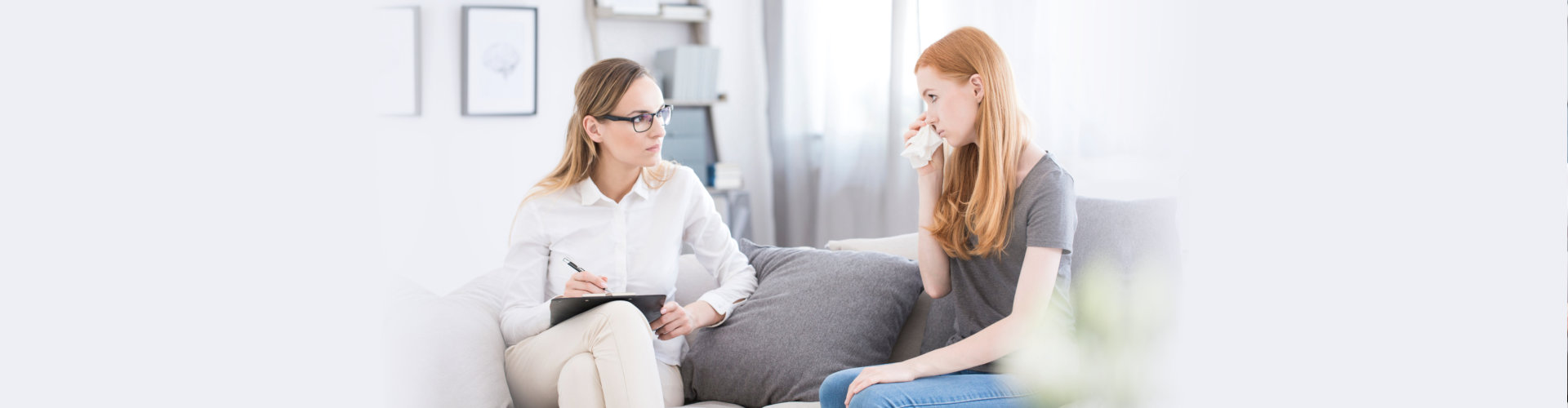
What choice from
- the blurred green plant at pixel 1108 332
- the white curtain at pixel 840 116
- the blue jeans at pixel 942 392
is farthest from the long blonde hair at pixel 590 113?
the white curtain at pixel 840 116

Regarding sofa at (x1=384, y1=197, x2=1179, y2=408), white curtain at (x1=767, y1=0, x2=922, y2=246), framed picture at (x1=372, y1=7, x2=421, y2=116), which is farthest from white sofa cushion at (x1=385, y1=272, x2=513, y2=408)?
framed picture at (x1=372, y1=7, x2=421, y2=116)

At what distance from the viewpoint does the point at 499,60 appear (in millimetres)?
3768

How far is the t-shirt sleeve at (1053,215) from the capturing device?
1.37 metres

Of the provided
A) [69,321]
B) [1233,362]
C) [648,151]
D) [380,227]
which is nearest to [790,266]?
[648,151]

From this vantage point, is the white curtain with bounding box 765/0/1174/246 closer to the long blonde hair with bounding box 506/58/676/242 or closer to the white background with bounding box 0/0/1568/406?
the white background with bounding box 0/0/1568/406

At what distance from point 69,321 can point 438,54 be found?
276 centimetres

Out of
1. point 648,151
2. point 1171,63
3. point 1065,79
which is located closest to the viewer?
point 648,151

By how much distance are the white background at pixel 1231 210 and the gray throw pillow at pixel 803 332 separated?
0.55m

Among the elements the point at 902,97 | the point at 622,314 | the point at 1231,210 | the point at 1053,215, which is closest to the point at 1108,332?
the point at 1231,210

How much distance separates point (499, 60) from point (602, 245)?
2.24 meters

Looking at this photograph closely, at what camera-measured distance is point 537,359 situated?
157 cm

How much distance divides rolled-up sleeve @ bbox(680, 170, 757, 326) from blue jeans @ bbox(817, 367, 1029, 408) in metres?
0.47

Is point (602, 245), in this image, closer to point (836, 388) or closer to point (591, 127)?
point (591, 127)

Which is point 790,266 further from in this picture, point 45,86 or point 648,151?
point 45,86
